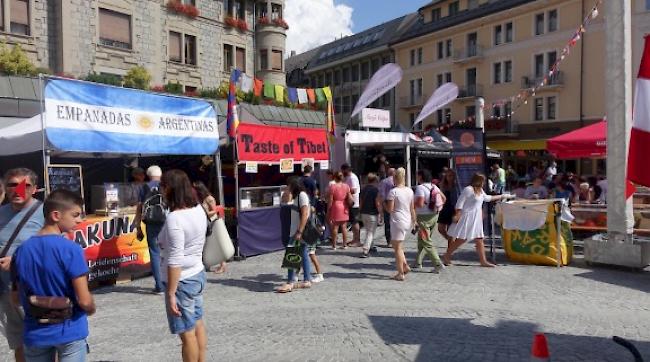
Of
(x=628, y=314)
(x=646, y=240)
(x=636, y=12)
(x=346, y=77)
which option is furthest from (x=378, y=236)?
(x=346, y=77)

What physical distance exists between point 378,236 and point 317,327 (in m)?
6.87

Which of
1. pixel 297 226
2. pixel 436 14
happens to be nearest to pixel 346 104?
pixel 436 14

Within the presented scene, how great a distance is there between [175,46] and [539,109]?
25108 mm

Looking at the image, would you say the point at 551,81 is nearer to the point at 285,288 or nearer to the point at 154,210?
the point at 285,288

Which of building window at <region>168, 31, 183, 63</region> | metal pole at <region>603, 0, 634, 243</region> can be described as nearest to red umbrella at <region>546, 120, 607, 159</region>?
metal pole at <region>603, 0, 634, 243</region>

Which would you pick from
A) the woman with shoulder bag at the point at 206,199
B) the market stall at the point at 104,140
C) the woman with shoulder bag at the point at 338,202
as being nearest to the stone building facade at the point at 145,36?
the market stall at the point at 104,140

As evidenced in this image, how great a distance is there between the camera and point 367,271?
832 centimetres

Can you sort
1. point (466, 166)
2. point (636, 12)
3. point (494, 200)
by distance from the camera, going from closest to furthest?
point (494, 200) < point (466, 166) < point (636, 12)

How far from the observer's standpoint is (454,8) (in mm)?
42750

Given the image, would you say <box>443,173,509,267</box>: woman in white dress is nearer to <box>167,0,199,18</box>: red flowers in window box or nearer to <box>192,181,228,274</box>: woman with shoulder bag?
<box>192,181,228,274</box>: woman with shoulder bag

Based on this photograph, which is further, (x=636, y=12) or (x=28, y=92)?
(x=636, y=12)

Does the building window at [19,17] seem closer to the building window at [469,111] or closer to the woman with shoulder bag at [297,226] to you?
the woman with shoulder bag at [297,226]

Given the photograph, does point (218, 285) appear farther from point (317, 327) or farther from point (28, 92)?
point (28, 92)

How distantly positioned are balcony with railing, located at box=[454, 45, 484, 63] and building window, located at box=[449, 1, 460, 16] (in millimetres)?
3389
